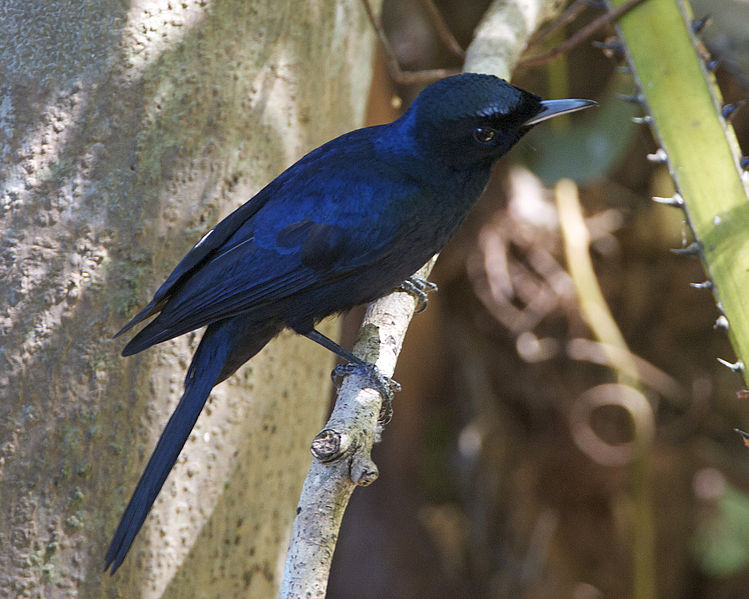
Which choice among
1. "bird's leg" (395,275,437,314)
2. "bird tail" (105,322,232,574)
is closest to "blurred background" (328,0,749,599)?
"bird's leg" (395,275,437,314)

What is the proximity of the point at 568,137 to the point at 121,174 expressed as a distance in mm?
2402

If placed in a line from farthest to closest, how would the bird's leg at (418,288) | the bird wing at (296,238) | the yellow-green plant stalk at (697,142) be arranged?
the bird's leg at (418,288) → the bird wing at (296,238) → the yellow-green plant stalk at (697,142)

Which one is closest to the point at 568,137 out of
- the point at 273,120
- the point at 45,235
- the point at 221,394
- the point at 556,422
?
the point at 556,422

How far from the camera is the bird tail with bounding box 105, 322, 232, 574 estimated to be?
2.07 metres

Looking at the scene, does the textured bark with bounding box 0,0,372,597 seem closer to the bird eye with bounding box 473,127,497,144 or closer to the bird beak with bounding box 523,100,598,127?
the bird eye with bounding box 473,127,497,144

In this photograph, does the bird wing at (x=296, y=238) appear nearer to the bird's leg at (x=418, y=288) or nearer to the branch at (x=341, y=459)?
the branch at (x=341, y=459)

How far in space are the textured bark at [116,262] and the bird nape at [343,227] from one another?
15 cm

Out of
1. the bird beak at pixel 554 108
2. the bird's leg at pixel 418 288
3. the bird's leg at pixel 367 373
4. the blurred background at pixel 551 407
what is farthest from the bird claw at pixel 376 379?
the blurred background at pixel 551 407

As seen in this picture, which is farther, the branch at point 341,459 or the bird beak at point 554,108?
the bird beak at point 554,108

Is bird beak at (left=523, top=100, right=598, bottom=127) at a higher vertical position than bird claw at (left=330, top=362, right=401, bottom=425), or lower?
higher

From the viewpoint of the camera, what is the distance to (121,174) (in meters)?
2.31

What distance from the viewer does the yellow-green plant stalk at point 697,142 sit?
2.00 m

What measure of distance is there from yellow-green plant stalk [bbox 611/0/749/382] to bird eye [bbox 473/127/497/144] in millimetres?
445

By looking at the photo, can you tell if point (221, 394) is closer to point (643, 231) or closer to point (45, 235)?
point (45, 235)
